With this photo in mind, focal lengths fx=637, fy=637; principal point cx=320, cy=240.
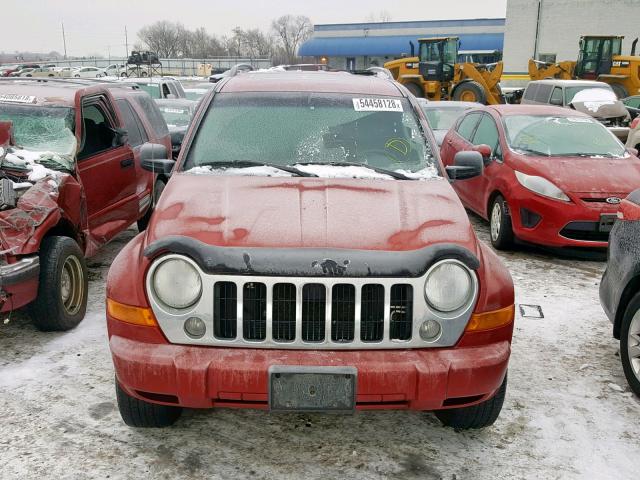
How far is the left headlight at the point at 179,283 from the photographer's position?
2.83 metres

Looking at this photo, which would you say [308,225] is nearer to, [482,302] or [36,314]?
[482,302]

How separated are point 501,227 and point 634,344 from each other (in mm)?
3353

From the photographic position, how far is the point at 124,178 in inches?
245

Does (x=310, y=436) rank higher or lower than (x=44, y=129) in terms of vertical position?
lower

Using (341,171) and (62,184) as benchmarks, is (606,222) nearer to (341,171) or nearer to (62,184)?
(341,171)

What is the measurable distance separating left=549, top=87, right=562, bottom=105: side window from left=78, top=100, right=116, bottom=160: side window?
43.9 ft

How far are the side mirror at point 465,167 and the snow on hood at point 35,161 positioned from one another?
2.91 m

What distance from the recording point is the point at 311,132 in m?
4.04

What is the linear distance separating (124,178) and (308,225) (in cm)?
373

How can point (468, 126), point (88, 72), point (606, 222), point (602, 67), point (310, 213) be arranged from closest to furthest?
point (310, 213) < point (606, 222) < point (468, 126) < point (602, 67) < point (88, 72)

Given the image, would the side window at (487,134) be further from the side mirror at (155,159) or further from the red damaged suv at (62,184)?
the side mirror at (155,159)

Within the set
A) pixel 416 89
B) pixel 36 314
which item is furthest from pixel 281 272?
pixel 416 89

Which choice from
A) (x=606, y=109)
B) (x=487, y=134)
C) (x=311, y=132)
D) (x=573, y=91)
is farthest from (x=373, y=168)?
(x=573, y=91)

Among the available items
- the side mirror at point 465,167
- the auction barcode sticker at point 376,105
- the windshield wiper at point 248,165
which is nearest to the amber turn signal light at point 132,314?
the windshield wiper at point 248,165
